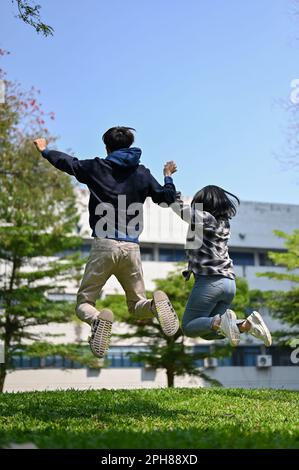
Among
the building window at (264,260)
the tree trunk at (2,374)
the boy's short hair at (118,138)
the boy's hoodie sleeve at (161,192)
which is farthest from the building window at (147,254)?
the boy's hoodie sleeve at (161,192)

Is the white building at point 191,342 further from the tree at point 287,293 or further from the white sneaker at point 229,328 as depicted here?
the white sneaker at point 229,328

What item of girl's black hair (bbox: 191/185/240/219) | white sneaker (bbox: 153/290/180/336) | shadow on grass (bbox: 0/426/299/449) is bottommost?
shadow on grass (bbox: 0/426/299/449)

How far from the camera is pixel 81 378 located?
112 ft

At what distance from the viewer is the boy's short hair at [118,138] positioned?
6656 mm

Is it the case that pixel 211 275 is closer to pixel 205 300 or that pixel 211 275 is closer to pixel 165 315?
pixel 205 300

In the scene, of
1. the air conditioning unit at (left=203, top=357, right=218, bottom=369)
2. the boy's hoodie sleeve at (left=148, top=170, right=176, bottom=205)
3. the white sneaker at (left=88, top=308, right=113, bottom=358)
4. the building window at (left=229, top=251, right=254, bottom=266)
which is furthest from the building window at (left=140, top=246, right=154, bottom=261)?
the white sneaker at (left=88, top=308, right=113, bottom=358)

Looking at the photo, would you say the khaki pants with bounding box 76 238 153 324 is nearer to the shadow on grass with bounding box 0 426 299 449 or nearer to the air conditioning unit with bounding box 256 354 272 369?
the shadow on grass with bounding box 0 426 299 449

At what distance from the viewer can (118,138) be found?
21.8ft

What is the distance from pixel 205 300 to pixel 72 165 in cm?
186

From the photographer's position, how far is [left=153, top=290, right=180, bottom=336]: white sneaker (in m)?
6.07

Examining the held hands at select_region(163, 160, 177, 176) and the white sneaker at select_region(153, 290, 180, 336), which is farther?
the held hands at select_region(163, 160, 177, 176)

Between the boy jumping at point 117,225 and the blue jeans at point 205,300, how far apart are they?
1.64 feet

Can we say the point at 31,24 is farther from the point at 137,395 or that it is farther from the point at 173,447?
the point at 173,447

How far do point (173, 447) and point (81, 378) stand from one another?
30574mm
